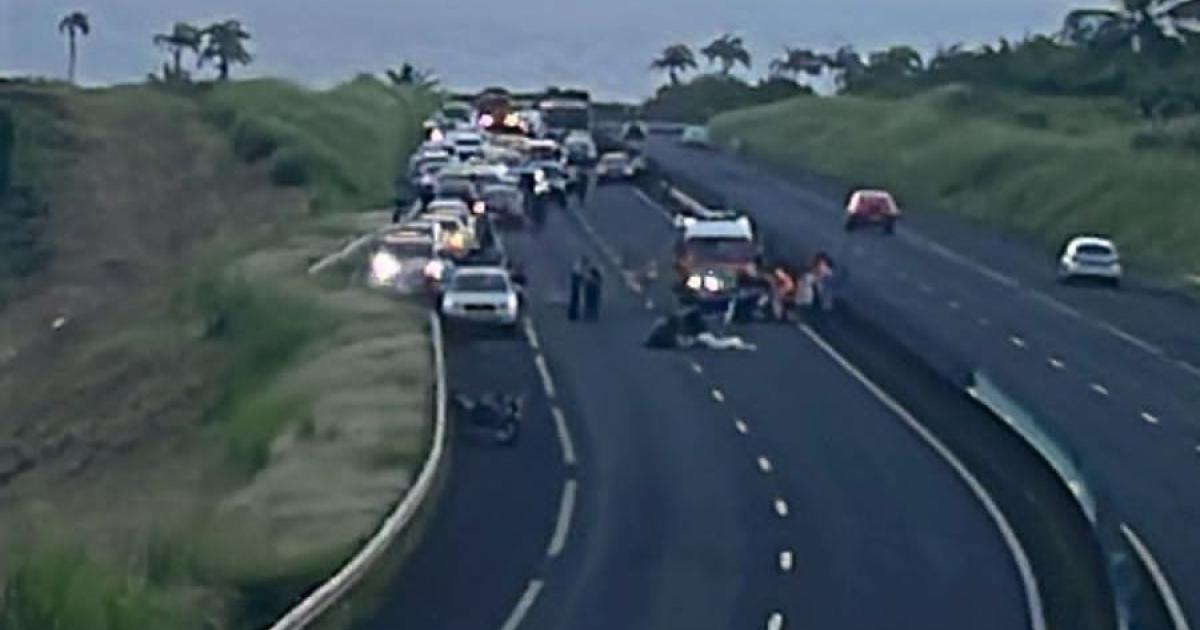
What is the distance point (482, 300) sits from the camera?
58.8 m

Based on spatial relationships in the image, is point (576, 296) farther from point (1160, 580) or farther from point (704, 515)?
point (1160, 580)

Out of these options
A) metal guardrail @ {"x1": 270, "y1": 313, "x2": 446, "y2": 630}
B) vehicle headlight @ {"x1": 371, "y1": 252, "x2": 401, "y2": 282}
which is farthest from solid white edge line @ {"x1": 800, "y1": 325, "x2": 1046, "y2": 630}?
vehicle headlight @ {"x1": 371, "y1": 252, "x2": 401, "y2": 282}

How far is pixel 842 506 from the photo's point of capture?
128 ft

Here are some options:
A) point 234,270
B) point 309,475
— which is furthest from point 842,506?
point 234,270

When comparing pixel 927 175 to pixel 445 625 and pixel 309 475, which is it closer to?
pixel 309 475

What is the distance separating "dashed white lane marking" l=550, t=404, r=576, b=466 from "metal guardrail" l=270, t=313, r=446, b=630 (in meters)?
1.58

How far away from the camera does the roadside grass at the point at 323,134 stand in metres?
115

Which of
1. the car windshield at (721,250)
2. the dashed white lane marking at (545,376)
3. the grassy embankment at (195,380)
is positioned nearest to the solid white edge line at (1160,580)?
the grassy embankment at (195,380)

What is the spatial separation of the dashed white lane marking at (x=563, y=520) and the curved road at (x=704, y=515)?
0.05 m

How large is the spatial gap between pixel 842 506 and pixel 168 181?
80.8 metres

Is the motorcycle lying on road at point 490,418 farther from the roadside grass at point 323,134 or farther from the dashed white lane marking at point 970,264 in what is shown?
the roadside grass at point 323,134

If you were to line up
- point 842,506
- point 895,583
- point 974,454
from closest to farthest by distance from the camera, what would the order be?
point 895,583 < point 842,506 < point 974,454

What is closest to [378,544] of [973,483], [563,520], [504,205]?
[563,520]

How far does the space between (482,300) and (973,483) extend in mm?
19108
